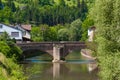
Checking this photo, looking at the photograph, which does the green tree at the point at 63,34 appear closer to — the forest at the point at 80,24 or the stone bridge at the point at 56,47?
the forest at the point at 80,24

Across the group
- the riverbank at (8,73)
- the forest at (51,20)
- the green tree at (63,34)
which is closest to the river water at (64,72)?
the riverbank at (8,73)

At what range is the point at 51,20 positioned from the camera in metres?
168

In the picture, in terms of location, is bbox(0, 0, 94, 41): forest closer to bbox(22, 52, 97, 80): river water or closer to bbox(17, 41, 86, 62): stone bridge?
bbox(17, 41, 86, 62): stone bridge

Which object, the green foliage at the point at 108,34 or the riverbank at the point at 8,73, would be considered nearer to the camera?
the green foliage at the point at 108,34

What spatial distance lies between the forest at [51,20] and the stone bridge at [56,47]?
1338 inches

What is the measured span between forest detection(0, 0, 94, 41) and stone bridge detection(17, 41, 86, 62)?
34.0 m

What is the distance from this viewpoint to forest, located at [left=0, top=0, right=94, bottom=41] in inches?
4697

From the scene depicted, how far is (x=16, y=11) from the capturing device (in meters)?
170

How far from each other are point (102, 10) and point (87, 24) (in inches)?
3823

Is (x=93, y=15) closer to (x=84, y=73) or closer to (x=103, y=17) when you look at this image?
(x=103, y=17)

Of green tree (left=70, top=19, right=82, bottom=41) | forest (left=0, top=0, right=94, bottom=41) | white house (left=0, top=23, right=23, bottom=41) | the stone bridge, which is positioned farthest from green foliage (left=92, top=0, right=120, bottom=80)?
green tree (left=70, top=19, right=82, bottom=41)

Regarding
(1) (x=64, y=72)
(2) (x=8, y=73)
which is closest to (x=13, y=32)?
(1) (x=64, y=72)

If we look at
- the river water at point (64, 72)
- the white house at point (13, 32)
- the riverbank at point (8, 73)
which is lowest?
the river water at point (64, 72)

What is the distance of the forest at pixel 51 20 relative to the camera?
391ft
